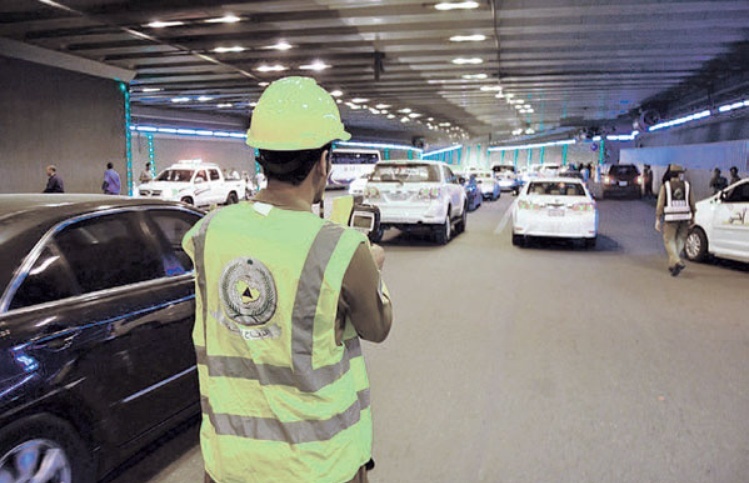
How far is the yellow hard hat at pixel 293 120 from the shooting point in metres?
1.73

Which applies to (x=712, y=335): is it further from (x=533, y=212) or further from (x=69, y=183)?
(x=69, y=183)

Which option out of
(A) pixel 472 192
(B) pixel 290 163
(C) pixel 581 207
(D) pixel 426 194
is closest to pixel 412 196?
(D) pixel 426 194

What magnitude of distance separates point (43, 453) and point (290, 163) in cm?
216

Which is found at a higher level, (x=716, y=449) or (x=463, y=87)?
(x=463, y=87)

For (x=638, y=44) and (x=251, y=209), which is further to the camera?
(x=638, y=44)

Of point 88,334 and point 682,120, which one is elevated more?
point 682,120

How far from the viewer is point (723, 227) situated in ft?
36.2

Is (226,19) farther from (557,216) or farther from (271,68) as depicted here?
(557,216)

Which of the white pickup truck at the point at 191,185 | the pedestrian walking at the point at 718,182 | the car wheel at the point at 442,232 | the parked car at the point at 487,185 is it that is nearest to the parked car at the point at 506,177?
the parked car at the point at 487,185

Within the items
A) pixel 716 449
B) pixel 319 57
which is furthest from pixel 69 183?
pixel 716 449

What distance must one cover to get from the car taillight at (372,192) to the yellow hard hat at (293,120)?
12.3 m

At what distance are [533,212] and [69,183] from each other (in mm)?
13066

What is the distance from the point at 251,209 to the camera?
171 centimetres

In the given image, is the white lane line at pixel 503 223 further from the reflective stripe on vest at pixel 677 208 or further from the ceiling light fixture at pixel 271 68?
the ceiling light fixture at pixel 271 68
